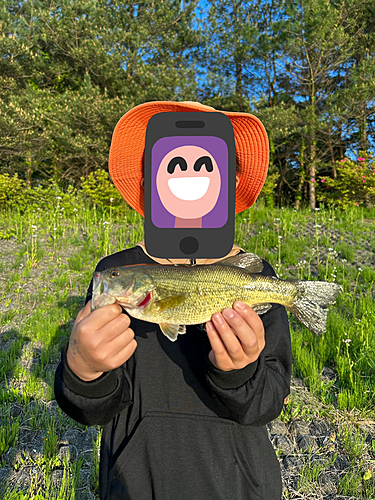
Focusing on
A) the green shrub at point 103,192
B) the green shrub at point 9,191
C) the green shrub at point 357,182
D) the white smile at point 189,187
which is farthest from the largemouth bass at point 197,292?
the green shrub at point 357,182

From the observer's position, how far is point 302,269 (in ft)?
18.9

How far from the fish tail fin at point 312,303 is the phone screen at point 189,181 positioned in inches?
20.5

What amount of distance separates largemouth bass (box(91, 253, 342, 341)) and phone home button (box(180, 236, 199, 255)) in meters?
0.19

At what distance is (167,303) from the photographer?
52.5 inches

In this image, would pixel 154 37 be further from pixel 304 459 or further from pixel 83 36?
pixel 304 459

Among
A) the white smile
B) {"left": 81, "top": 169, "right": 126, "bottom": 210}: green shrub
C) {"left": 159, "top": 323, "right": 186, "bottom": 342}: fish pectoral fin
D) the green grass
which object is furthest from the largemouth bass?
{"left": 81, "top": 169, "right": 126, "bottom": 210}: green shrub

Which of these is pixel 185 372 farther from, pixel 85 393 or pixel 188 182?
pixel 188 182

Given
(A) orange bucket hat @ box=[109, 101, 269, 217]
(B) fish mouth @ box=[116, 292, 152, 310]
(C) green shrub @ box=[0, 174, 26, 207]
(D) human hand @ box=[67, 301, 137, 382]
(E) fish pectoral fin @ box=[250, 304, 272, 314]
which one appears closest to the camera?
(D) human hand @ box=[67, 301, 137, 382]

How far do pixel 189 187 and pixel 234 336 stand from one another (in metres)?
0.62

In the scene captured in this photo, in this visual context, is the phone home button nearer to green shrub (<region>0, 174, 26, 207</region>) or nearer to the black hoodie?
the black hoodie

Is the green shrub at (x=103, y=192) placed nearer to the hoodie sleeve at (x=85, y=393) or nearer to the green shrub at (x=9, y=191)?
the green shrub at (x=9, y=191)

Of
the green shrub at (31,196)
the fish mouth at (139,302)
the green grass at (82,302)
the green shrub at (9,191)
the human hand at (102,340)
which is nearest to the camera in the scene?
the human hand at (102,340)

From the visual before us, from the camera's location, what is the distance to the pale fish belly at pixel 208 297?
1.31 metres

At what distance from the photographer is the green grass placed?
2.70 meters
